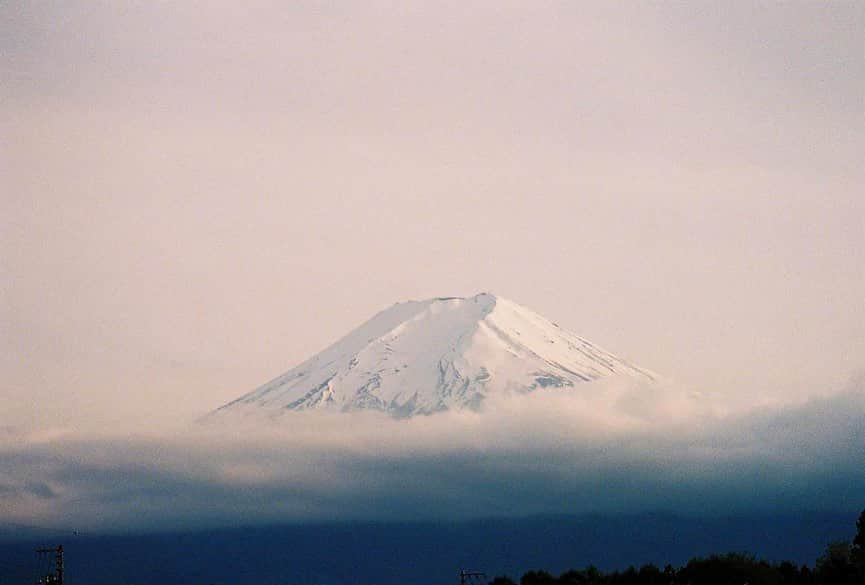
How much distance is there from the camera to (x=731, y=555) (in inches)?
5197

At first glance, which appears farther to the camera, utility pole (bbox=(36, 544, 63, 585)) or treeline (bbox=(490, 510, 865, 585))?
utility pole (bbox=(36, 544, 63, 585))

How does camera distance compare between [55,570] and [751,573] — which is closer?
[751,573]

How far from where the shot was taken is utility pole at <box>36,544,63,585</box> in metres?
138

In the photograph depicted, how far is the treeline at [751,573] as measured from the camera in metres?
119

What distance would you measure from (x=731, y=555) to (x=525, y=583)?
23511mm

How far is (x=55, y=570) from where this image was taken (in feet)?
476

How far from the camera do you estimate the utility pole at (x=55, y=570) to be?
138m

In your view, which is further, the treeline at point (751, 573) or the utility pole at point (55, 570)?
the utility pole at point (55, 570)

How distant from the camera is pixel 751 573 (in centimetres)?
12825

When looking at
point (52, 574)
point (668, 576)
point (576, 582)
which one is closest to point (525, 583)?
point (576, 582)

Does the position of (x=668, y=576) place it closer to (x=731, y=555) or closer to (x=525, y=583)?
(x=731, y=555)

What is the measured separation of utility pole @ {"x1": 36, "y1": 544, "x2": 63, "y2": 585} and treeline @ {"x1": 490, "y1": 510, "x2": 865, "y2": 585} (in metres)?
41.2

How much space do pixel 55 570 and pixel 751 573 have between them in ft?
191

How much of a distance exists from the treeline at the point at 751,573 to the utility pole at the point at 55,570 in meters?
41.2
